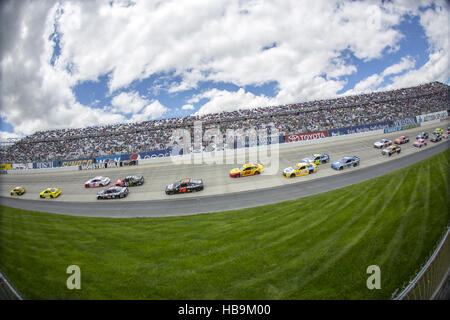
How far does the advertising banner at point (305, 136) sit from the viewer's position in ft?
130

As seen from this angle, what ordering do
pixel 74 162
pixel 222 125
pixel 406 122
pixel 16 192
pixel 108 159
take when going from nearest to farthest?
pixel 16 192 → pixel 108 159 → pixel 74 162 → pixel 406 122 → pixel 222 125

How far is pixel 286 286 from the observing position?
6512mm

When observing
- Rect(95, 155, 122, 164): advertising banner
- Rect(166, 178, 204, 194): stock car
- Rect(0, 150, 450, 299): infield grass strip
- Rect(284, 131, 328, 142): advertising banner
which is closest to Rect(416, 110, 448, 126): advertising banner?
Rect(284, 131, 328, 142): advertising banner

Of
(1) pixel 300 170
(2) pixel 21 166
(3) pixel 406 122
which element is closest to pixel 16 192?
A: (2) pixel 21 166

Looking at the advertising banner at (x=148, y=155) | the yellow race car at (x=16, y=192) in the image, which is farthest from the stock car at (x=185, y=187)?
the yellow race car at (x=16, y=192)

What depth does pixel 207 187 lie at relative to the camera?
21469 millimetres

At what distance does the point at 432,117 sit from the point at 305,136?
32862mm

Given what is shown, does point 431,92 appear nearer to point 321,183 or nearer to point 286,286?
point 321,183

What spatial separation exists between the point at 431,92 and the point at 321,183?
59444mm

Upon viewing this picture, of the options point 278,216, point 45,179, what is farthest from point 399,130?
point 45,179

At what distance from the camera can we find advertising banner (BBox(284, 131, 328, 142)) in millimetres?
39500

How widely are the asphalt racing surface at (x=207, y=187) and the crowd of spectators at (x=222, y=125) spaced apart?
11.3 m

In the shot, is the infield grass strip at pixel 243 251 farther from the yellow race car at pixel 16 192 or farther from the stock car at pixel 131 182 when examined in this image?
the yellow race car at pixel 16 192

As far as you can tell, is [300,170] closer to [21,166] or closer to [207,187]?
[207,187]
